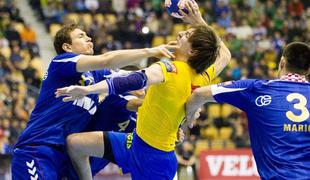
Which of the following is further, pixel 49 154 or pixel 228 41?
pixel 228 41

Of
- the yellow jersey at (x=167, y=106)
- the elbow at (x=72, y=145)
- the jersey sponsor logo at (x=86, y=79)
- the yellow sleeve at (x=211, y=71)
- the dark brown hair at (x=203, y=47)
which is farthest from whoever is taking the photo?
the yellow sleeve at (x=211, y=71)

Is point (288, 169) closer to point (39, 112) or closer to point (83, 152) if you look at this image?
point (83, 152)

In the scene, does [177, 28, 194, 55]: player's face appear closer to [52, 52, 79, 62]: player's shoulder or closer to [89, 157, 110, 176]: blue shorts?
[52, 52, 79, 62]: player's shoulder

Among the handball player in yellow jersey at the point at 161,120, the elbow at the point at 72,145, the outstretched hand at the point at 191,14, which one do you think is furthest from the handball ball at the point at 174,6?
the elbow at the point at 72,145

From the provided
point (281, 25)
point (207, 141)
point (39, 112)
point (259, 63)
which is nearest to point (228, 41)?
point (259, 63)

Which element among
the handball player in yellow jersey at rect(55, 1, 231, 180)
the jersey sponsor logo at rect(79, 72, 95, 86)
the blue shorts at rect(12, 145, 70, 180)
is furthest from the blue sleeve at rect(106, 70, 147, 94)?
the blue shorts at rect(12, 145, 70, 180)

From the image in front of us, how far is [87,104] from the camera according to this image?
7.57m

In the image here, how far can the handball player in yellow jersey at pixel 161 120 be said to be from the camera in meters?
6.94

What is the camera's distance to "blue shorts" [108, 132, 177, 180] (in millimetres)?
7113

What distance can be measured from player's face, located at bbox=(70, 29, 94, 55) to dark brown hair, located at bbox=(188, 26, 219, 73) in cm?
117

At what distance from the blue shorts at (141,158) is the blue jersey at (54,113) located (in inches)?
16.6

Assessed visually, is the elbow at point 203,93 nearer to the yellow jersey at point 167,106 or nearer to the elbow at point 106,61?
the yellow jersey at point 167,106

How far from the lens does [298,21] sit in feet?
81.8

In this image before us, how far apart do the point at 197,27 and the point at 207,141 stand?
36.4 ft
